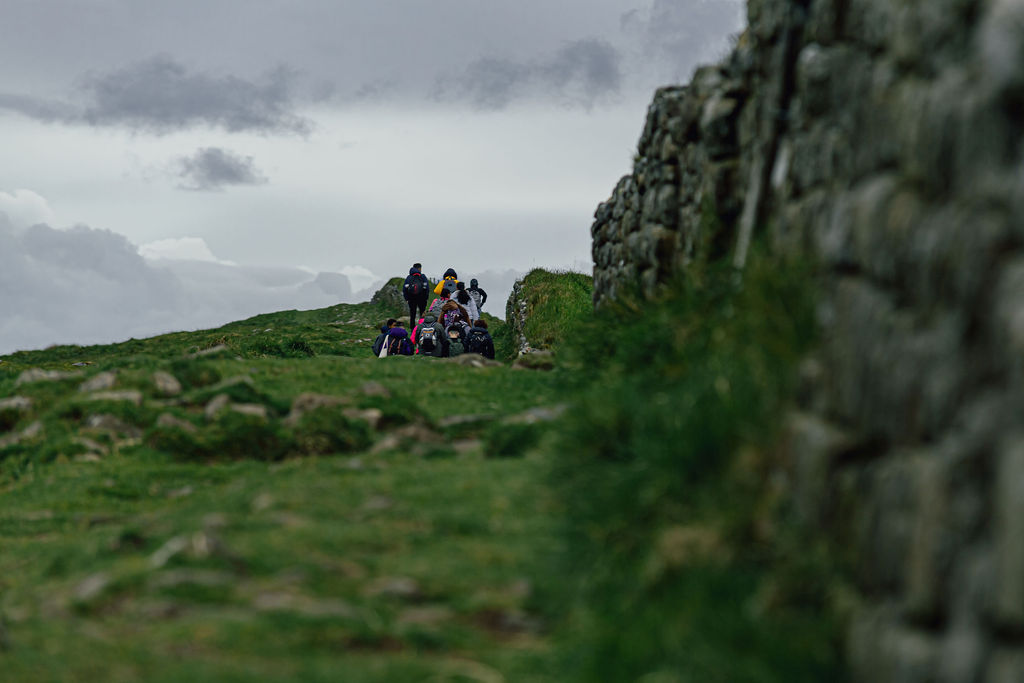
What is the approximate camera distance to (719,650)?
4.68 meters

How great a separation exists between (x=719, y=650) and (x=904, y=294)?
1.81 metres

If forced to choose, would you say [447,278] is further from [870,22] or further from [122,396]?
[870,22]

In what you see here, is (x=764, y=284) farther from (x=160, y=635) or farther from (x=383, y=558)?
(x=160, y=635)

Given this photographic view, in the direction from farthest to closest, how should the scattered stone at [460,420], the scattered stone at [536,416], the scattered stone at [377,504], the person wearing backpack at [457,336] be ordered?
the person wearing backpack at [457,336] → the scattered stone at [460,420] → the scattered stone at [536,416] → the scattered stone at [377,504]

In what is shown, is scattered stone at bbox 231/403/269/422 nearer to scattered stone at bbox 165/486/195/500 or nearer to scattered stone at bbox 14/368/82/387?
scattered stone at bbox 165/486/195/500

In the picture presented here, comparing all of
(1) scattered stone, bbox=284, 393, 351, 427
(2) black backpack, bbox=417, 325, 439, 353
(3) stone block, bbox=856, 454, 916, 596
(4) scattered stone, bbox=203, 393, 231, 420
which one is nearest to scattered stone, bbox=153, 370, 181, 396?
(4) scattered stone, bbox=203, 393, 231, 420

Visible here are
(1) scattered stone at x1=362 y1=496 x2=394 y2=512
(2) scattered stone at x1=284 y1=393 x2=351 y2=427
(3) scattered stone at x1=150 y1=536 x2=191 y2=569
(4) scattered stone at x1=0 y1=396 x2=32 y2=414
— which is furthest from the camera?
(4) scattered stone at x1=0 y1=396 x2=32 y2=414

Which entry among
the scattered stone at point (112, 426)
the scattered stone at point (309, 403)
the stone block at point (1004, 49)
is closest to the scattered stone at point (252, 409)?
the scattered stone at point (309, 403)

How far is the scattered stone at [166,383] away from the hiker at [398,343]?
9.07 metres

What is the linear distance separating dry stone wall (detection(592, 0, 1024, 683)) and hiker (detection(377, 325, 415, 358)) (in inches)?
687

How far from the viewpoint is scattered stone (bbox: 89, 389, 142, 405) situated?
13906mm

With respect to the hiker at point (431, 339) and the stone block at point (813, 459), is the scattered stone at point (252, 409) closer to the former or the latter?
the stone block at point (813, 459)

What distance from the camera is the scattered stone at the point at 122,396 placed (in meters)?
13.9

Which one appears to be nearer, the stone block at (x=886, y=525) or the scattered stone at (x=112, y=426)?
the stone block at (x=886, y=525)
